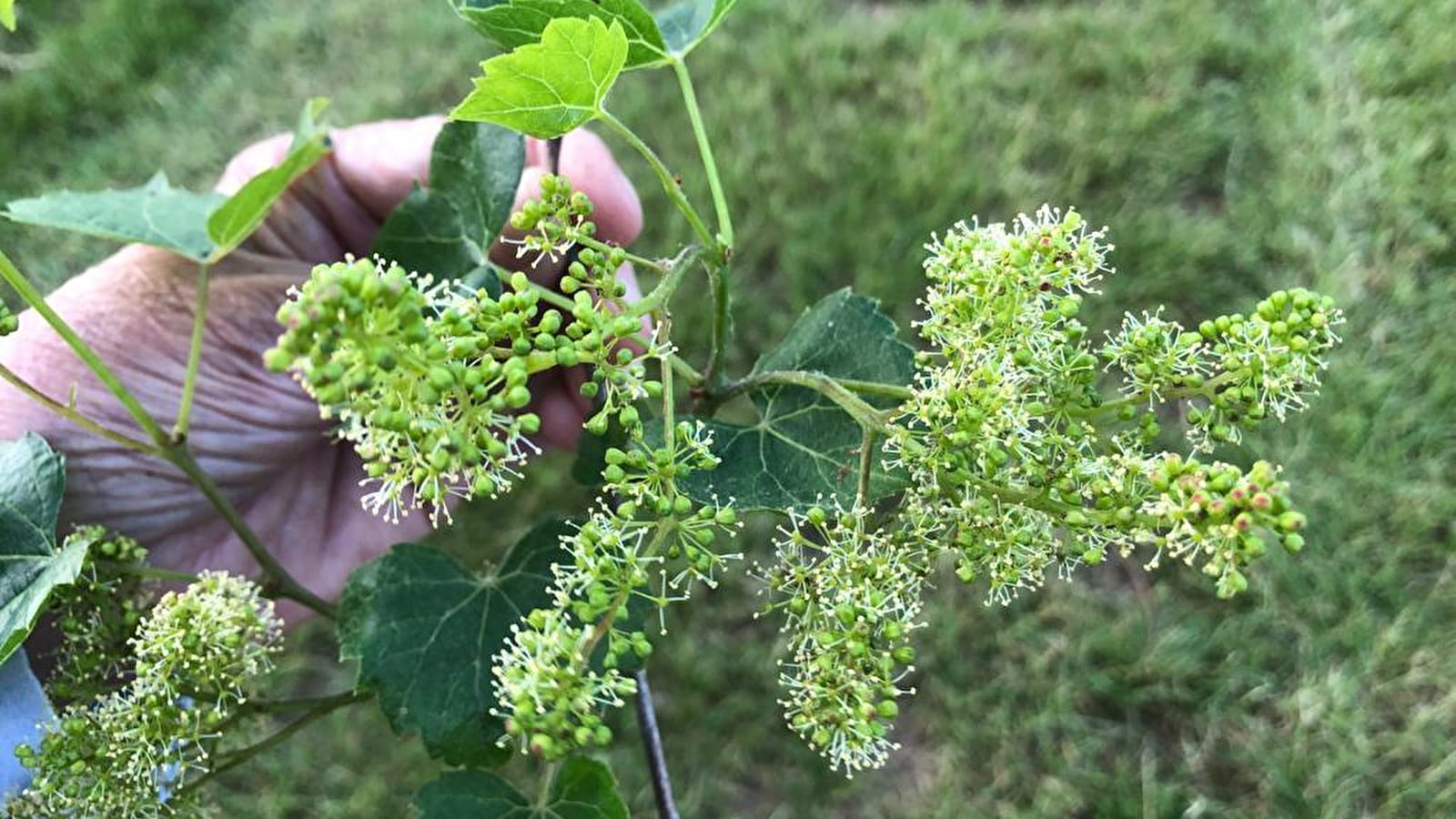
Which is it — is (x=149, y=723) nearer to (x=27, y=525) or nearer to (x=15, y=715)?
(x=27, y=525)

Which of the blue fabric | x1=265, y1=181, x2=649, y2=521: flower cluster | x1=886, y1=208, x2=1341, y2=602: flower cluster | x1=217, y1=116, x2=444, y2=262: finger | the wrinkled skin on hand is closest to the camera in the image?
x1=265, y1=181, x2=649, y2=521: flower cluster

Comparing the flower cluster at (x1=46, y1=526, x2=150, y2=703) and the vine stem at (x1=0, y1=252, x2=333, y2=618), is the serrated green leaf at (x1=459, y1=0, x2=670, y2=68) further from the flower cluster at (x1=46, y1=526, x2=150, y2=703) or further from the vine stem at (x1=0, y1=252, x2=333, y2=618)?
the flower cluster at (x1=46, y1=526, x2=150, y2=703)

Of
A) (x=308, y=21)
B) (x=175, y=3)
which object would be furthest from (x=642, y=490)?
(x=175, y=3)

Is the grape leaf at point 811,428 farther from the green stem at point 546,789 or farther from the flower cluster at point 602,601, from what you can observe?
the green stem at point 546,789

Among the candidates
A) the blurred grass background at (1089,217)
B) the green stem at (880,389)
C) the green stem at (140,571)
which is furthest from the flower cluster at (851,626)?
the blurred grass background at (1089,217)

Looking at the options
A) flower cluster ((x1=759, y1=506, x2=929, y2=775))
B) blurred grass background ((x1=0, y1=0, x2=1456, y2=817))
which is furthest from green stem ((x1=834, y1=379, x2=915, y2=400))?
blurred grass background ((x1=0, y1=0, x2=1456, y2=817))

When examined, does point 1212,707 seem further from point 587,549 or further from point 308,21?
point 308,21
